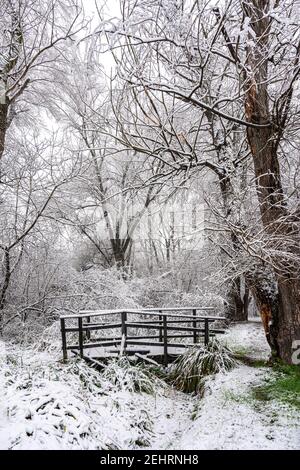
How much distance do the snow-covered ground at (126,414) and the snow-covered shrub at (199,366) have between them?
0.76 feet

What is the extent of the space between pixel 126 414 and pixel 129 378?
1229 millimetres

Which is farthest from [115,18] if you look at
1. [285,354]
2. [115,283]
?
[115,283]

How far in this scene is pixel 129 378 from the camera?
22.5ft

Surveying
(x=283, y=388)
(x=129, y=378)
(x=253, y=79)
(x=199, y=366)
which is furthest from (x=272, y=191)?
(x=129, y=378)

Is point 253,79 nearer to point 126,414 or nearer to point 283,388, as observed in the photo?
point 283,388

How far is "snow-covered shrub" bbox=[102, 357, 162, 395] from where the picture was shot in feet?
22.1

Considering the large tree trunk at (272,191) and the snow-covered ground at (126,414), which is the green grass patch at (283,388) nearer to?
the snow-covered ground at (126,414)

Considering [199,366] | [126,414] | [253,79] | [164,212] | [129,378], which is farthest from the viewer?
[164,212]

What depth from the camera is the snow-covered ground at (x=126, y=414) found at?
4273 mm

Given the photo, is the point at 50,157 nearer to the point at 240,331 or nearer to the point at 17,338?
the point at 17,338

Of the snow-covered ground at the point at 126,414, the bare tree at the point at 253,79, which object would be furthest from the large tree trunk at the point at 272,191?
the snow-covered ground at the point at 126,414

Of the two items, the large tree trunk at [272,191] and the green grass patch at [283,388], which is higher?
the large tree trunk at [272,191]

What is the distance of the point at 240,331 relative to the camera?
471 inches

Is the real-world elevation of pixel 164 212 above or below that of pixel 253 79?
below
